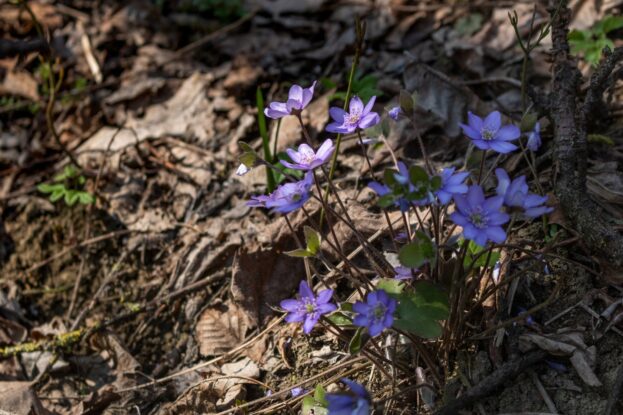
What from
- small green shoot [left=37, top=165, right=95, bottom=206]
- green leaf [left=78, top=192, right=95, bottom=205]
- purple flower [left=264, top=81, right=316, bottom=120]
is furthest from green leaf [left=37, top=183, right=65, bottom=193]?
purple flower [left=264, top=81, right=316, bottom=120]

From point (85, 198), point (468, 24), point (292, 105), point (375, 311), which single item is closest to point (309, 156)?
point (292, 105)

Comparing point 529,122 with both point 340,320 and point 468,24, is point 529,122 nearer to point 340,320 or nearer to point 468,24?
point 340,320

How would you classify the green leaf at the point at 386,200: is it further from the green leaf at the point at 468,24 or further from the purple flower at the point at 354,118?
the green leaf at the point at 468,24

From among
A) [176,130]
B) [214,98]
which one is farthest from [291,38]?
[176,130]

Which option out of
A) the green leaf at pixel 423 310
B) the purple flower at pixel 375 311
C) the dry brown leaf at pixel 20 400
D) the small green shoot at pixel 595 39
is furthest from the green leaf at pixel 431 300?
the small green shoot at pixel 595 39

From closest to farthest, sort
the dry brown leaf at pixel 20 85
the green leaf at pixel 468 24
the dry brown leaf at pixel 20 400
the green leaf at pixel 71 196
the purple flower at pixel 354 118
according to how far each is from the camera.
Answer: the purple flower at pixel 354 118 < the dry brown leaf at pixel 20 400 < the green leaf at pixel 71 196 < the green leaf at pixel 468 24 < the dry brown leaf at pixel 20 85

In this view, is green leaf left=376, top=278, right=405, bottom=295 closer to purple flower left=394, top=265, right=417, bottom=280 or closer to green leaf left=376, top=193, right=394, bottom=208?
purple flower left=394, top=265, right=417, bottom=280
